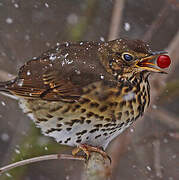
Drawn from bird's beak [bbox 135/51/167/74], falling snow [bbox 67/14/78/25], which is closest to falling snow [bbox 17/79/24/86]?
bird's beak [bbox 135/51/167/74]

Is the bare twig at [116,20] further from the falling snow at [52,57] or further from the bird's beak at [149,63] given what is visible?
the bird's beak at [149,63]

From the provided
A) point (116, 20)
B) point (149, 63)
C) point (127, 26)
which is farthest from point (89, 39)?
point (149, 63)

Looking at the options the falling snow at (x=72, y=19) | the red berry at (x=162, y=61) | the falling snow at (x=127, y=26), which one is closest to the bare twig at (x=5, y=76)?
the red berry at (x=162, y=61)

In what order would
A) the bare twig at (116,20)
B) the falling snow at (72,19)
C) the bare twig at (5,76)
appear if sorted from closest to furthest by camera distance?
the bare twig at (5,76) < the bare twig at (116,20) < the falling snow at (72,19)

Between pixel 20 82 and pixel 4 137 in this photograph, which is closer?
pixel 20 82

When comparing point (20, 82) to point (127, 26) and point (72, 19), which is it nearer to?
point (72, 19)

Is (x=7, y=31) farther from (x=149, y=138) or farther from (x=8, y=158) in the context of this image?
(x=149, y=138)

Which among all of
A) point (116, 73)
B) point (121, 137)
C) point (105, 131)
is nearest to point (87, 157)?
point (105, 131)
